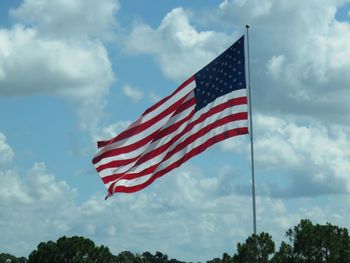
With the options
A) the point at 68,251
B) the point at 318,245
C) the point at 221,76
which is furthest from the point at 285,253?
the point at 221,76

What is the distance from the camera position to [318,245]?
A: 9256cm

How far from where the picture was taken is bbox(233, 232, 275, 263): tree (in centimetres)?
8738

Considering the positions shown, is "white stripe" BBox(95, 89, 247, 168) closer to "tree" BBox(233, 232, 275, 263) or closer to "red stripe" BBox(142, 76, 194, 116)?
"red stripe" BBox(142, 76, 194, 116)

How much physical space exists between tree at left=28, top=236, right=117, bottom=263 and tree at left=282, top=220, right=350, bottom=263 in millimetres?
50218

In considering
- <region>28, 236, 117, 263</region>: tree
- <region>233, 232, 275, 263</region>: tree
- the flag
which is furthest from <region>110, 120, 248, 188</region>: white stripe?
<region>28, 236, 117, 263</region>: tree

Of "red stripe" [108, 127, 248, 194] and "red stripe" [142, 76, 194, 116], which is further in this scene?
"red stripe" [142, 76, 194, 116]

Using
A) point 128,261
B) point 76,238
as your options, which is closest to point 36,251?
point 76,238

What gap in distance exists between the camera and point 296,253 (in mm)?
93062

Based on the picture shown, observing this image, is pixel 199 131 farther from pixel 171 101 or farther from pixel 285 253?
pixel 285 253

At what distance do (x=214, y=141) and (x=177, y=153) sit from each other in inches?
51.2

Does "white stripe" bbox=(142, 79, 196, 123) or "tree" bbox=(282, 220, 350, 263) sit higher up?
"tree" bbox=(282, 220, 350, 263)

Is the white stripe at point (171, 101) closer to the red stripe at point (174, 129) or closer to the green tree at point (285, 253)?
the red stripe at point (174, 129)

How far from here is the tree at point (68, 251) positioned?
441 feet

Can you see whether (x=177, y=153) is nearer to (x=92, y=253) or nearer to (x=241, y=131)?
(x=241, y=131)
